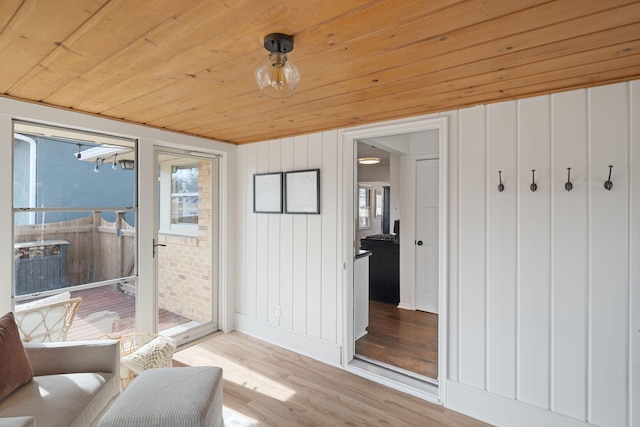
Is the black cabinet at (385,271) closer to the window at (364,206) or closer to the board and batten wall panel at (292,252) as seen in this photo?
the board and batten wall panel at (292,252)

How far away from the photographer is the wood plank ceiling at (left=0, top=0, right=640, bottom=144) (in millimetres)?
1194

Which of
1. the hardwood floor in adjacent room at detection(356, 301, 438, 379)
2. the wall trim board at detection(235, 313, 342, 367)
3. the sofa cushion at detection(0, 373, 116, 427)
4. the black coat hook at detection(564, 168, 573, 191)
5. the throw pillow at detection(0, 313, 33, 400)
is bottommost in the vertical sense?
the hardwood floor in adjacent room at detection(356, 301, 438, 379)

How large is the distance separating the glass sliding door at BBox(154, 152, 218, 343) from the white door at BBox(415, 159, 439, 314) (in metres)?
2.74

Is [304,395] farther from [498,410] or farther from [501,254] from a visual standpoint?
[501,254]

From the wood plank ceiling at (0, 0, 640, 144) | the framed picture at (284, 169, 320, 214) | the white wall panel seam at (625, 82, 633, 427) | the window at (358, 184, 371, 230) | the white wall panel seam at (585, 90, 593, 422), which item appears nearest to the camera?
the wood plank ceiling at (0, 0, 640, 144)

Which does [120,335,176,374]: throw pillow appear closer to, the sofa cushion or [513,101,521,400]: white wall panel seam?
the sofa cushion

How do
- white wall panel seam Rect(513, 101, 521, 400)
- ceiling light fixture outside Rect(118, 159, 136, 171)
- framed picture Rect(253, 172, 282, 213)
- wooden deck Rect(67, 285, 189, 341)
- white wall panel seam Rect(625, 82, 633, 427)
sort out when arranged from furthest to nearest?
1. framed picture Rect(253, 172, 282, 213)
2. ceiling light fixture outside Rect(118, 159, 136, 171)
3. wooden deck Rect(67, 285, 189, 341)
4. white wall panel seam Rect(513, 101, 521, 400)
5. white wall panel seam Rect(625, 82, 633, 427)

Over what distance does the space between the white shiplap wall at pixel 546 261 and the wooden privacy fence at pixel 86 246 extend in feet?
9.51

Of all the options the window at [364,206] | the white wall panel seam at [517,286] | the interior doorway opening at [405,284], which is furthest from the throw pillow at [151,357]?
the window at [364,206]

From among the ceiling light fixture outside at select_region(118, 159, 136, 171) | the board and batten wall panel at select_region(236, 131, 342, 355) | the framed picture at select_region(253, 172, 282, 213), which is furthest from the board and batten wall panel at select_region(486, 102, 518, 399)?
the ceiling light fixture outside at select_region(118, 159, 136, 171)

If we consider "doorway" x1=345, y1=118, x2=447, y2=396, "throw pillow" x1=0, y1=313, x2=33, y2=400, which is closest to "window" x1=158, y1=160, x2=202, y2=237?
"throw pillow" x1=0, y1=313, x2=33, y2=400

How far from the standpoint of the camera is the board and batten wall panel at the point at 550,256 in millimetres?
1911

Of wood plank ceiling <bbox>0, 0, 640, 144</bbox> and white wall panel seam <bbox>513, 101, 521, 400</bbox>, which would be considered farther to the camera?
white wall panel seam <bbox>513, 101, 521, 400</bbox>

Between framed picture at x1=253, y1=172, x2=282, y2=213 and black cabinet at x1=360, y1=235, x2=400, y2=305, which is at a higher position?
framed picture at x1=253, y1=172, x2=282, y2=213
